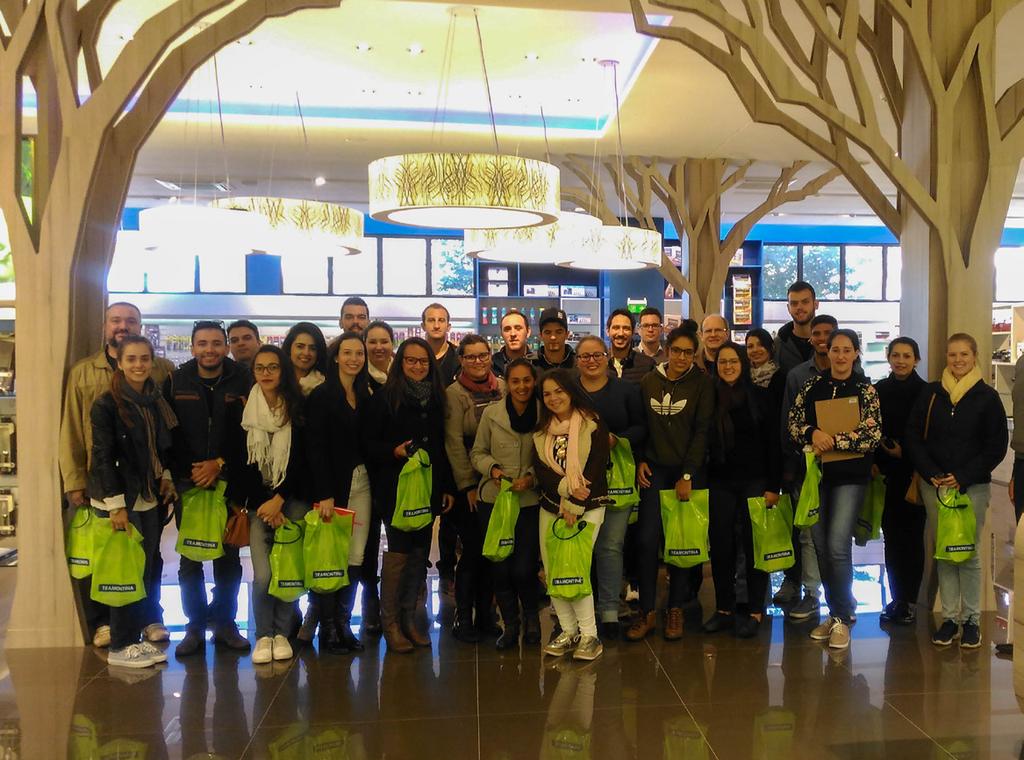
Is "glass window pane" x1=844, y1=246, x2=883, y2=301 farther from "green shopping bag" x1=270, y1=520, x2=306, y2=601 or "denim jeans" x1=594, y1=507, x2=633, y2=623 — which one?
"green shopping bag" x1=270, y1=520, x2=306, y2=601

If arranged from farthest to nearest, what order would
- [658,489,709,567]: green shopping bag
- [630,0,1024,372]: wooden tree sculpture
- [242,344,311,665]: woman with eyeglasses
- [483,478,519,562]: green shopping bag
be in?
1. [630,0,1024,372]: wooden tree sculpture
2. [658,489,709,567]: green shopping bag
3. [483,478,519,562]: green shopping bag
4. [242,344,311,665]: woman with eyeglasses

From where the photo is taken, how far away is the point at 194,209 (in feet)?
19.4

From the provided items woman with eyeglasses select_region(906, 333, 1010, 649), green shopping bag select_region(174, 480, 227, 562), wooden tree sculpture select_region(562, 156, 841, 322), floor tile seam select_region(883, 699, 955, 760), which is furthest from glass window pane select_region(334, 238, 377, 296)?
floor tile seam select_region(883, 699, 955, 760)

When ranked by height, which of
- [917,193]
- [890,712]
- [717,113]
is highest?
[717,113]

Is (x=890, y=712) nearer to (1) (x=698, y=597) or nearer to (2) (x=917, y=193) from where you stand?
(1) (x=698, y=597)

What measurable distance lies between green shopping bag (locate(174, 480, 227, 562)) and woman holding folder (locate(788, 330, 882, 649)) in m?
2.79

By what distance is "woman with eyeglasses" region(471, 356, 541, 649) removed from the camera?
400cm

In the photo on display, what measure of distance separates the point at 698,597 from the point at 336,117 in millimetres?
5978

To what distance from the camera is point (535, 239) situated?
23.6 feet

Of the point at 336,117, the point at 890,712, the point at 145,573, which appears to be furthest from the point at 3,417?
the point at 890,712

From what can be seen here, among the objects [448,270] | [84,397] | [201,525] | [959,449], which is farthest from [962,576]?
[448,270]

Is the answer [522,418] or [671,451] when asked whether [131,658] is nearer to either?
[522,418]

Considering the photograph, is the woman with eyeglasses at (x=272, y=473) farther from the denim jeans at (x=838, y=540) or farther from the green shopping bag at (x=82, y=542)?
the denim jeans at (x=838, y=540)

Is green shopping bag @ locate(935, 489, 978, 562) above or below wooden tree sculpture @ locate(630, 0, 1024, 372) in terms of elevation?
below
